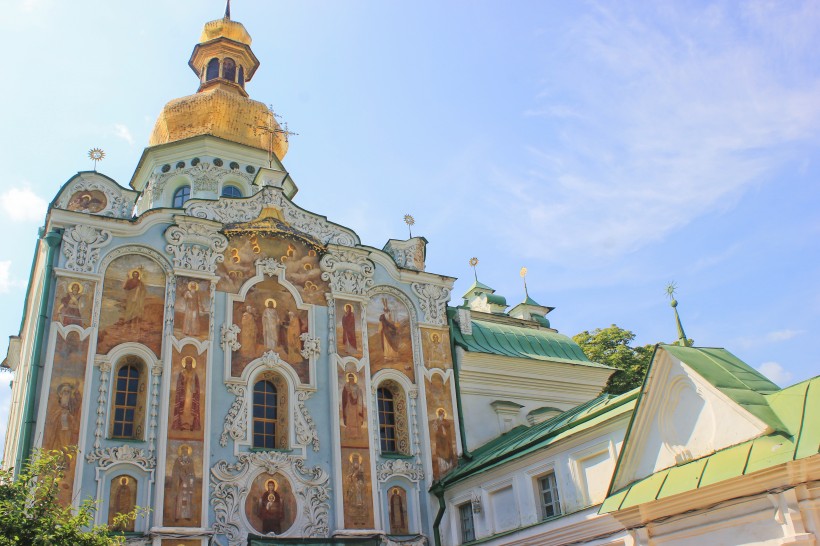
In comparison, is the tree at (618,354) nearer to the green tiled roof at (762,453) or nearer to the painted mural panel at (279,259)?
the painted mural panel at (279,259)

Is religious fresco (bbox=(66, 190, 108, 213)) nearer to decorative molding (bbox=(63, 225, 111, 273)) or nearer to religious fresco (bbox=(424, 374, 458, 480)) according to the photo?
decorative molding (bbox=(63, 225, 111, 273))

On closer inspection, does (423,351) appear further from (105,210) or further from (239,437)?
(105,210)

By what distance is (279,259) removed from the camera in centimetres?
1736

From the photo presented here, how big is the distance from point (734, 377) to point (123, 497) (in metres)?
10.5

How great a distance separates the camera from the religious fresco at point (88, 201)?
16009mm

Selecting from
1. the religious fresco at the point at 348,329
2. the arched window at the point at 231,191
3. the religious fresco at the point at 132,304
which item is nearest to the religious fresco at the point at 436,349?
the religious fresco at the point at 348,329

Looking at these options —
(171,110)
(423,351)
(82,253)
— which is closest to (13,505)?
(82,253)

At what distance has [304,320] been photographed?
17.0 m

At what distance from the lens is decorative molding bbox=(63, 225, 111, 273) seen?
15109mm

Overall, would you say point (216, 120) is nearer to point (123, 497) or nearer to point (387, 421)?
point (387, 421)

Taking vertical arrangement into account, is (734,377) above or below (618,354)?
below

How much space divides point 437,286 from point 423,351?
191 centimetres

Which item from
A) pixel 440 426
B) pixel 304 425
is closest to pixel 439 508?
pixel 440 426

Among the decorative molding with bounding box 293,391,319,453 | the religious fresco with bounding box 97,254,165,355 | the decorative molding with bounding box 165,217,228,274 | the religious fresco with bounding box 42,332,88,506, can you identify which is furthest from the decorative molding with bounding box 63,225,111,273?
the decorative molding with bounding box 293,391,319,453
